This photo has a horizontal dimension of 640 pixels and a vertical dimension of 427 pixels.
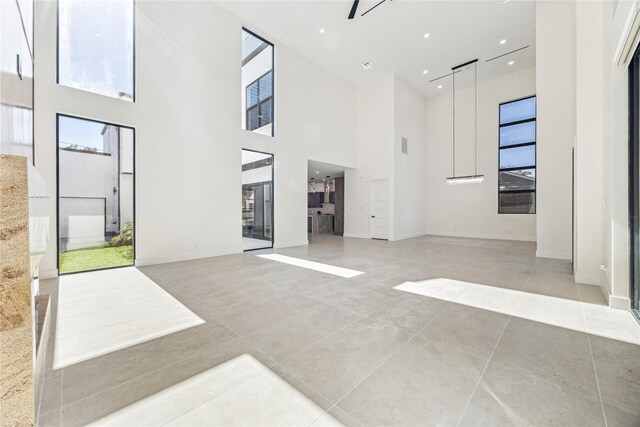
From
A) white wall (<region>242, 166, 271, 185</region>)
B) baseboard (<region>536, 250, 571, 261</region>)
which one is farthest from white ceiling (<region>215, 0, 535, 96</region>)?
baseboard (<region>536, 250, 571, 261</region>)

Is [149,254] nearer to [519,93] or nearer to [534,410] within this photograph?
[534,410]

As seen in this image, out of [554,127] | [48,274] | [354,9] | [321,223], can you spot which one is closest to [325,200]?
[321,223]

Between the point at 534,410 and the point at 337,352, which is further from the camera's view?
the point at 337,352

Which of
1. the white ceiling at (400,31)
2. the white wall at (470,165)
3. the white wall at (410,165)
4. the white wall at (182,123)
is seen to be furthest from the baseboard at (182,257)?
the white wall at (470,165)

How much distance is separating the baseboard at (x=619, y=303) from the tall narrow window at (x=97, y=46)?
27.3ft

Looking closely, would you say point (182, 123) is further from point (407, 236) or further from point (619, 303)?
point (407, 236)

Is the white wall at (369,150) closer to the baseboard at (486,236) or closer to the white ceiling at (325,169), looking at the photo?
the white ceiling at (325,169)

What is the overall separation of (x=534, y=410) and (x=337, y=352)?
125cm

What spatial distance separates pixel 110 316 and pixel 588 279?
6.57m

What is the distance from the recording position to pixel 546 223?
20.3 feet

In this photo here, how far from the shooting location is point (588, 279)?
3.99 meters

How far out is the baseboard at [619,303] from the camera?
2916 millimetres

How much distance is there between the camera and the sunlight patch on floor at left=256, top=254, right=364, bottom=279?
4699 mm

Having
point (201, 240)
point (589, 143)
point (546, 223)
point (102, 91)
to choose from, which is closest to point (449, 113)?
point (546, 223)
